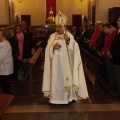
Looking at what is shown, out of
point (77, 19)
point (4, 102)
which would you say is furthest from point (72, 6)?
point (4, 102)

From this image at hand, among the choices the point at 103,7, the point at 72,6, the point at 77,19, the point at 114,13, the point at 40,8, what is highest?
the point at 72,6

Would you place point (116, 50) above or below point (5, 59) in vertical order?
above

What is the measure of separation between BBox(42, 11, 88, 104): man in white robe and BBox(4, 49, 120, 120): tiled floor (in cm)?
25

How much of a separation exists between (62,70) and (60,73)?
2.9 inches

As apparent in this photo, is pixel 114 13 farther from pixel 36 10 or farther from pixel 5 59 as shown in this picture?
pixel 36 10

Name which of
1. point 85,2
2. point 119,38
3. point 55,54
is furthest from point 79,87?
point 85,2

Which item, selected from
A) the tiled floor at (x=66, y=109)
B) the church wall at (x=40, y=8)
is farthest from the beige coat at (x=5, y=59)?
the church wall at (x=40, y=8)

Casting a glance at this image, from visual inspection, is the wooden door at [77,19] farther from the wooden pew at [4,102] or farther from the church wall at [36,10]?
the wooden pew at [4,102]

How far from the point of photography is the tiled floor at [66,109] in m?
5.08

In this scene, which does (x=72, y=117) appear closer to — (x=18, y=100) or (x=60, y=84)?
(x=60, y=84)

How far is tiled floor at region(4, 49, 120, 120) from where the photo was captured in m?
5.08

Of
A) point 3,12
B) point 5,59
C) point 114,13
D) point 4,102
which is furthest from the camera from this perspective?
point 3,12

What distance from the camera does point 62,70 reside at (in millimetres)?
5504

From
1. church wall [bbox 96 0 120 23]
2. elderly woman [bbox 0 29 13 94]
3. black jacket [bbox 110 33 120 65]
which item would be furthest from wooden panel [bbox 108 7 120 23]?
elderly woman [bbox 0 29 13 94]
